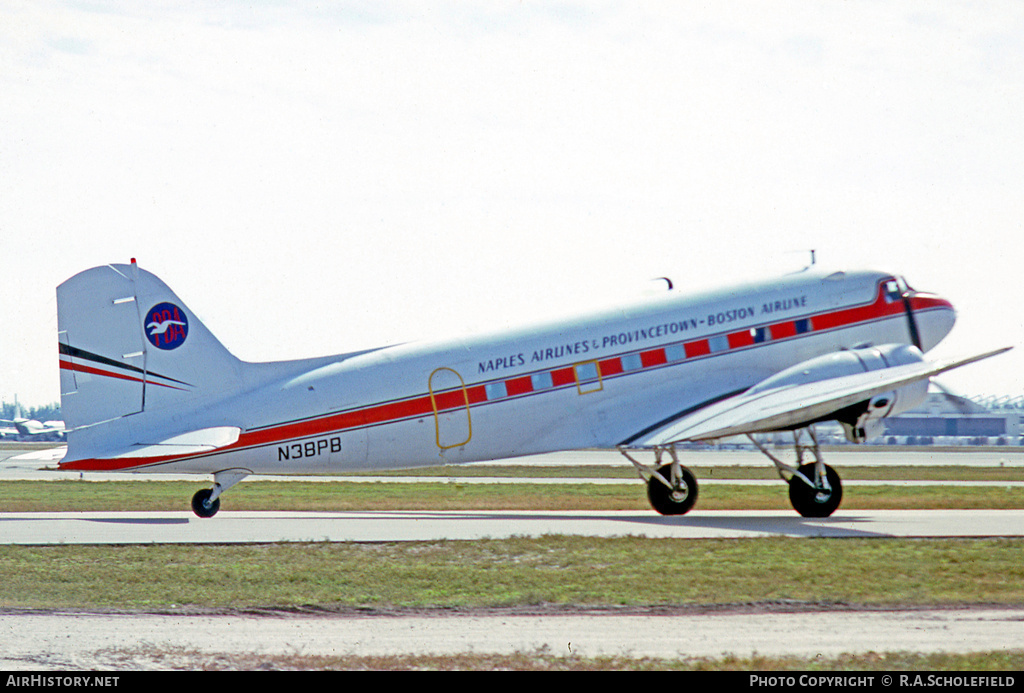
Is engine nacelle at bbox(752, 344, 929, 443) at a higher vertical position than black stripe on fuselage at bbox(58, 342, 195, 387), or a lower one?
lower

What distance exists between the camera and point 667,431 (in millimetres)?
25359

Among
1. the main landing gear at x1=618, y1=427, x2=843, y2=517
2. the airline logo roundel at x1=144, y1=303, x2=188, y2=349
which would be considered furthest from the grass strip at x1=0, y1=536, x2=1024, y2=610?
the airline logo roundel at x1=144, y1=303, x2=188, y2=349

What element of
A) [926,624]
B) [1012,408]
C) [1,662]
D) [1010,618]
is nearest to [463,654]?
[1,662]

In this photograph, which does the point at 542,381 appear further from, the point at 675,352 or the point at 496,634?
the point at 496,634

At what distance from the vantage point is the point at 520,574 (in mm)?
17203

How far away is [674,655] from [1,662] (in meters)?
6.88

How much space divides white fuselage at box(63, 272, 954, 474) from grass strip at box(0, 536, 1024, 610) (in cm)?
404

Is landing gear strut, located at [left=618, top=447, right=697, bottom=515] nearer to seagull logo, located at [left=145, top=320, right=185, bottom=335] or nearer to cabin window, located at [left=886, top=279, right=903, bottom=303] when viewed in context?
cabin window, located at [left=886, top=279, right=903, bottom=303]

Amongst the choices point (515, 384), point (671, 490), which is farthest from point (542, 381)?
point (671, 490)

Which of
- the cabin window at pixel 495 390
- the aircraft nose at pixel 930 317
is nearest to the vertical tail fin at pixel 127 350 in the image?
the cabin window at pixel 495 390

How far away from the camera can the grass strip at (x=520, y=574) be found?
14.8m

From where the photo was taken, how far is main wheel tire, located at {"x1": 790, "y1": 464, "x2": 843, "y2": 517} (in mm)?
25094

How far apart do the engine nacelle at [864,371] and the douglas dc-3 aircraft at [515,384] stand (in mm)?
47
